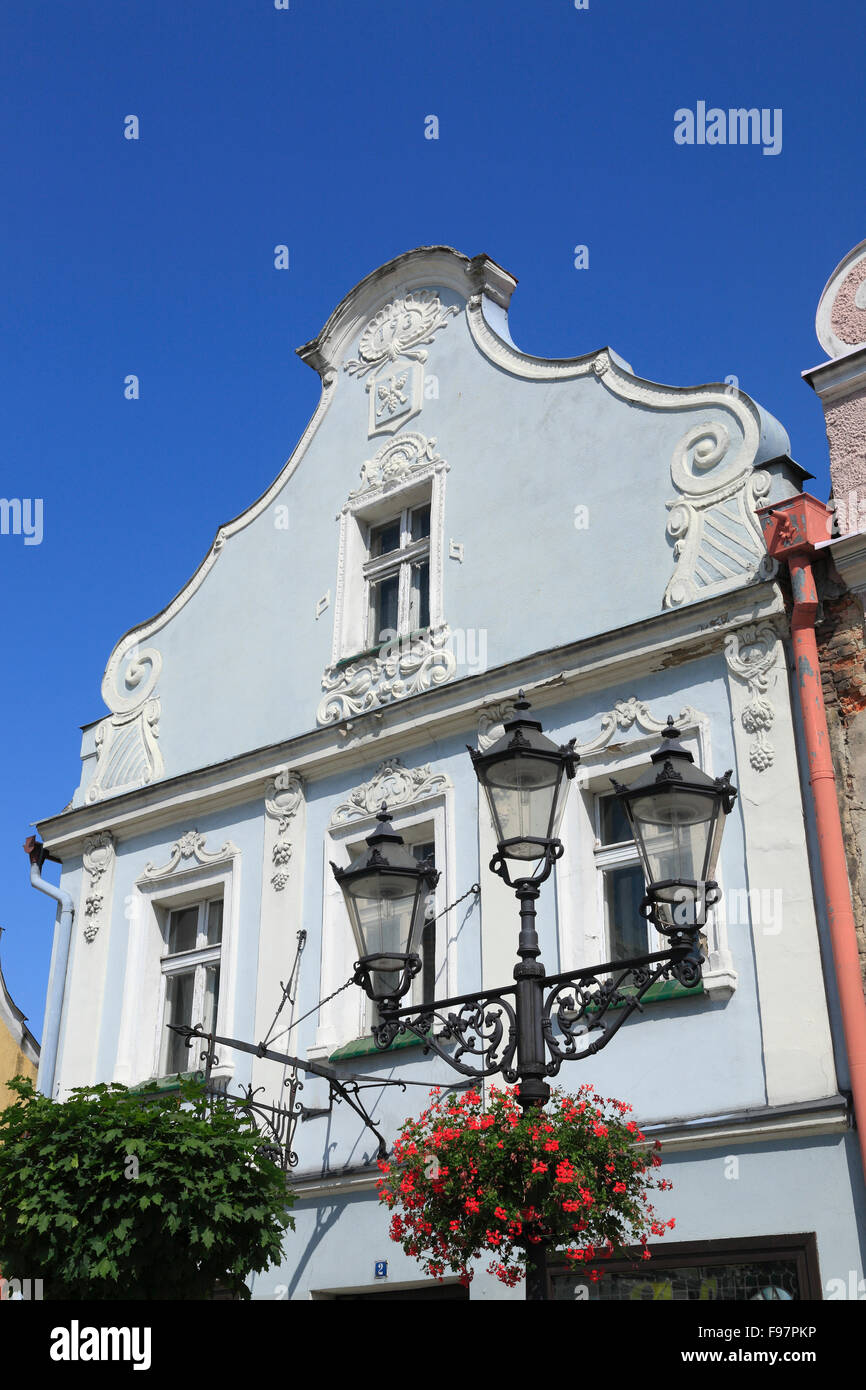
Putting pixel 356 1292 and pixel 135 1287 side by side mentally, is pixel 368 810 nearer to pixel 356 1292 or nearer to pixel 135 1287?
pixel 356 1292

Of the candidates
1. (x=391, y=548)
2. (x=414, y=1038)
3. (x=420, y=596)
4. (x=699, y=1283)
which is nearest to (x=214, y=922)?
(x=414, y=1038)

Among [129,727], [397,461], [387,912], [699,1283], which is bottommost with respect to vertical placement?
[699,1283]

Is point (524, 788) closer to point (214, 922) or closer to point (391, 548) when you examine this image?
point (391, 548)

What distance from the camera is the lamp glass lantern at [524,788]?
22.9 ft

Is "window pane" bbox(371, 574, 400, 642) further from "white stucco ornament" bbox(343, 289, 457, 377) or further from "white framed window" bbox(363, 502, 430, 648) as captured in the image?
"white stucco ornament" bbox(343, 289, 457, 377)

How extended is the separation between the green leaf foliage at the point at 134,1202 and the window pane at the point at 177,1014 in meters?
3.98

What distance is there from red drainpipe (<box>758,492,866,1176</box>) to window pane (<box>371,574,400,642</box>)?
389cm

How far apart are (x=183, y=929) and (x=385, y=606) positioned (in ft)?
11.4

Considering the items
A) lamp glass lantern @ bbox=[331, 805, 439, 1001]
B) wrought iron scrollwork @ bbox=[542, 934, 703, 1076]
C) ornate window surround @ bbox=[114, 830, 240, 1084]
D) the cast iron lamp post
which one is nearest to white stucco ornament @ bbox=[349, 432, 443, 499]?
ornate window surround @ bbox=[114, 830, 240, 1084]

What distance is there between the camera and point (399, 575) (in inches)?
525

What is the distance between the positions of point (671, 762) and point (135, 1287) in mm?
4618

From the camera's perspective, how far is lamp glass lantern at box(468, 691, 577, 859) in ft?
22.9

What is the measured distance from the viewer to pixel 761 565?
10.5m
